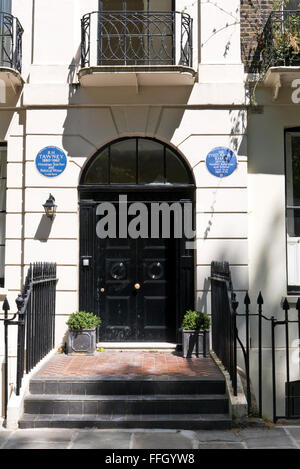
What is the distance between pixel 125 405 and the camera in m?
5.79

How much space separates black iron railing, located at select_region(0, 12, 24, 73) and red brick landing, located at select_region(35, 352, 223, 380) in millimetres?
5009

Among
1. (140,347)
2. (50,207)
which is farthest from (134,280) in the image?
(50,207)

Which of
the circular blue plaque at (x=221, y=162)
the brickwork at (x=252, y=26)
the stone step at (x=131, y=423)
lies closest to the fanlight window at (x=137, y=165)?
the circular blue plaque at (x=221, y=162)

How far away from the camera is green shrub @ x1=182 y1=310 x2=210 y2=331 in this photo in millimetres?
7453

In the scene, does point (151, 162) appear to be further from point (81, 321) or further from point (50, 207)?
point (81, 321)

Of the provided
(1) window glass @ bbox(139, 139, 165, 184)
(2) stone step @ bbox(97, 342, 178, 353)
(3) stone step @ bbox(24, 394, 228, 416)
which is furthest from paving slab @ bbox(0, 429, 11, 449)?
(1) window glass @ bbox(139, 139, 165, 184)

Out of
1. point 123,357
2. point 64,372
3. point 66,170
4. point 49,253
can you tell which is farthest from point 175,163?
point 64,372

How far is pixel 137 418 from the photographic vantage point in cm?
562

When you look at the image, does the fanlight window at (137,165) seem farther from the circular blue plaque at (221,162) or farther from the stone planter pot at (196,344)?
the stone planter pot at (196,344)

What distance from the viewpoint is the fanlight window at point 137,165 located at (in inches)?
332

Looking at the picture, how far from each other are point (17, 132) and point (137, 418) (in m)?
5.32

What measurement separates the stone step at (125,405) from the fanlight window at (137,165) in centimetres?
386

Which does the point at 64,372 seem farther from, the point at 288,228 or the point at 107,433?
the point at 288,228

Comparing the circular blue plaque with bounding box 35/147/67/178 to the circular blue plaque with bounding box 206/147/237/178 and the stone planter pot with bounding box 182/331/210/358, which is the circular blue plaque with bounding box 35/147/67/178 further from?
the stone planter pot with bounding box 182/331/210/358
